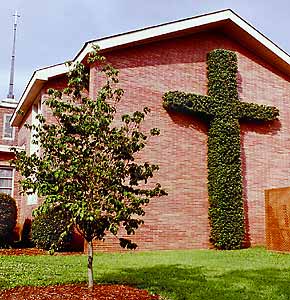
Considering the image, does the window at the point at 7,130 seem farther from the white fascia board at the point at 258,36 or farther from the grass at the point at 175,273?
the white fascia board at the point at 258,36

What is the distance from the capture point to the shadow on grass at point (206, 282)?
5.98 meters

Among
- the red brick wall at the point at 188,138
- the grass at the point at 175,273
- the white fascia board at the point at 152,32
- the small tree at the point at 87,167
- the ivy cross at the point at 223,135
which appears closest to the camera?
the small tree at the point at 87,167

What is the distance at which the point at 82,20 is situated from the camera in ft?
45.4

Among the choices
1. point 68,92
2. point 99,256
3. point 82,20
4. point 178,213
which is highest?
point 82,20

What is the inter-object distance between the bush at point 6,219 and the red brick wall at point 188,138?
3.44m

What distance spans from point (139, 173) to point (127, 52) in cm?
762

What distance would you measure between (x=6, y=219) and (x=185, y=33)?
8261 mm

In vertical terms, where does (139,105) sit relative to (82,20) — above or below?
below

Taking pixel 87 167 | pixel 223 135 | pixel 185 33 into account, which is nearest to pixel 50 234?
pixel 223 135

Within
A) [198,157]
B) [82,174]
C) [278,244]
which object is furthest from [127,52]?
[82,174]

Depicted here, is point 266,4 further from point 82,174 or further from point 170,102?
point 82,174

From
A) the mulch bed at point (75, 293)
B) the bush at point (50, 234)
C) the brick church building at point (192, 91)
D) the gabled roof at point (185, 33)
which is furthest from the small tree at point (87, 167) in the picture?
the gabled roof at point (185, 33)

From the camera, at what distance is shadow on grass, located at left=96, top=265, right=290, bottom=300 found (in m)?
5.98

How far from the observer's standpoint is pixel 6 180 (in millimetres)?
16078
